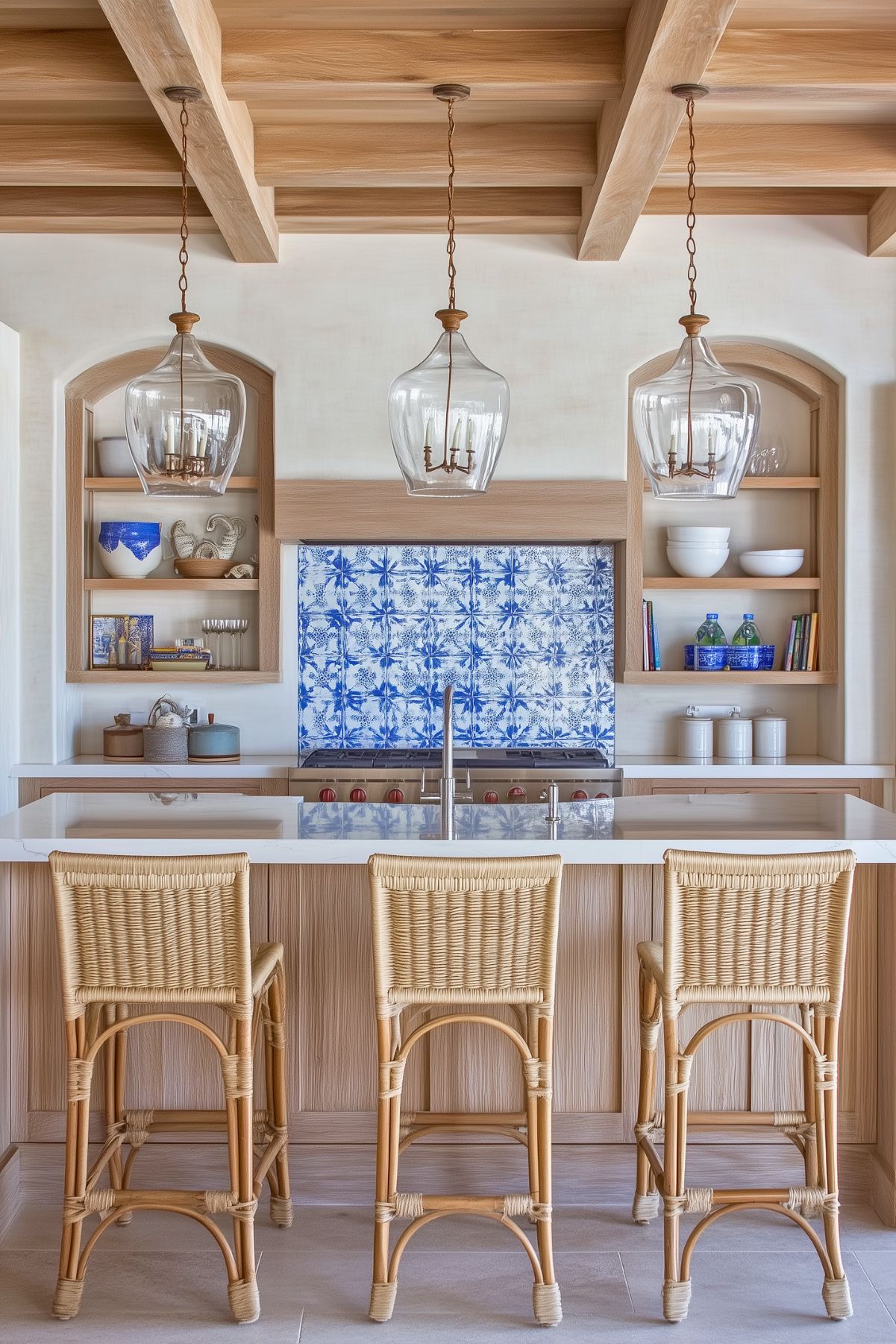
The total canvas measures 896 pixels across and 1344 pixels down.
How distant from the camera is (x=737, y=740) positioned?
15.9ft

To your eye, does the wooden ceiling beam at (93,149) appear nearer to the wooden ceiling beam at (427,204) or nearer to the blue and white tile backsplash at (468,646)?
the wooden ceiling beam at (427,204)

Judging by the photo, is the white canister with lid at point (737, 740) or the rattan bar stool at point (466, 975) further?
the white canister with lid at point (737, 740)

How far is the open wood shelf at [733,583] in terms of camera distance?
4824 mm

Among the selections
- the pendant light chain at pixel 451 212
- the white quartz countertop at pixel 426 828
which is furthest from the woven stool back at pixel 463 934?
the pendant light chain at pixel 451 212

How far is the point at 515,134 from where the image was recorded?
3924 mm

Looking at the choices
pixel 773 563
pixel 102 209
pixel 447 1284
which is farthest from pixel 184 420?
pixel 773 563

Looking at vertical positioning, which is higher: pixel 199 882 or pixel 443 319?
pixel 443 319

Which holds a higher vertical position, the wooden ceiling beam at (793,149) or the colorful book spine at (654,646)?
the wooden ceiling beam at (793,149)

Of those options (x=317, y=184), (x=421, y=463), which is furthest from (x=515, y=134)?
(x=421, y=463)

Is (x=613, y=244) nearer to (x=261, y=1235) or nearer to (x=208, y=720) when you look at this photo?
(x=208, y=720)

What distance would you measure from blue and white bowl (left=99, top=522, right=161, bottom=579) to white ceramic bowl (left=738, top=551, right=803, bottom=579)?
2344 mm

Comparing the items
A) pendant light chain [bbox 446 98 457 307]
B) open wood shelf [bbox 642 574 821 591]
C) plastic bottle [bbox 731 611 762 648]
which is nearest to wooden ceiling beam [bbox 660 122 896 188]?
pendant light chain [bbox 446 98 457 307]

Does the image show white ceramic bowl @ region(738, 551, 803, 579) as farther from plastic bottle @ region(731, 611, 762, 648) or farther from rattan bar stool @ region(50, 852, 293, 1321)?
rattan bar stool @ region(50, 852, 293, 1321)

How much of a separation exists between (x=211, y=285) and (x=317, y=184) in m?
0.80
